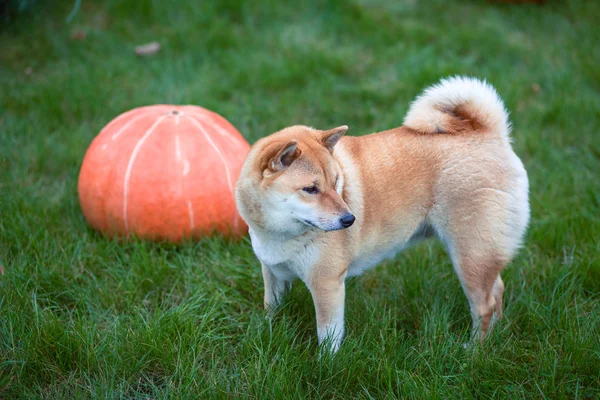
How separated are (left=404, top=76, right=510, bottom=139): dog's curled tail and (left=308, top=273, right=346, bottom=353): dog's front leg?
1.12m

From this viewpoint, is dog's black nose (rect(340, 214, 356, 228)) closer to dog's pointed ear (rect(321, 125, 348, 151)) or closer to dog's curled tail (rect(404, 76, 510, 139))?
dog's pointed ear (rect(321, 125, 348, 151))

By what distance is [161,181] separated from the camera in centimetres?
Answer: 421

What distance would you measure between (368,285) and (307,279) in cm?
90

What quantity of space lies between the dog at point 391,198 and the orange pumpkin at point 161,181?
3.13 ft

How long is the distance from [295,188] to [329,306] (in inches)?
27.8

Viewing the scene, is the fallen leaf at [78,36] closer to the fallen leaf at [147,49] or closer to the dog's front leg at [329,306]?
the fallen leaf at [147,49]

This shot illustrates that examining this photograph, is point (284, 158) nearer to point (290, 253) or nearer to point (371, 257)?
point (290, 253)

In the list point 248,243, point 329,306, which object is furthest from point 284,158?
→ point 248,243

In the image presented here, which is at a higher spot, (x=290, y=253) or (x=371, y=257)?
(x=290, y=253)

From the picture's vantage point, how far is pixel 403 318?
12.1 ft

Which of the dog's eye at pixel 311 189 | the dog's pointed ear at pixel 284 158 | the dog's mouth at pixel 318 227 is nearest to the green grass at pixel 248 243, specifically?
the dog's mouth at pixel 318 227

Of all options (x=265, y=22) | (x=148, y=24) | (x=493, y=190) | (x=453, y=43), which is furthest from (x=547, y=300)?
(x=148, y=24)

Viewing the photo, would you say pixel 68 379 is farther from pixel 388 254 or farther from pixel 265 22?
pixel 265 22

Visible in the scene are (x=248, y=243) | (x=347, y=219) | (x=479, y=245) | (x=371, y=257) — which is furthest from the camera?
(x=248, y=243)
